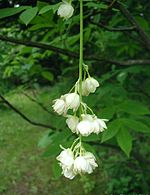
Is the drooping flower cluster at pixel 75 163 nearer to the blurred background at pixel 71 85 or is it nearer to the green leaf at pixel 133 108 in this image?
the blurred background at pixel 71 85

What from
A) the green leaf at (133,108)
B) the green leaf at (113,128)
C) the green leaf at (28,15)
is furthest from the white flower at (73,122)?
the green leaf at (133,108)

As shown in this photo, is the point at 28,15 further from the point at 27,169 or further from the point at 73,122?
the point at 27,169

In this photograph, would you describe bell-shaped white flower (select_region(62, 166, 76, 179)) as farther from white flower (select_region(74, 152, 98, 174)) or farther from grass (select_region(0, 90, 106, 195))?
grass (select_region(0, 90, 106, 195))

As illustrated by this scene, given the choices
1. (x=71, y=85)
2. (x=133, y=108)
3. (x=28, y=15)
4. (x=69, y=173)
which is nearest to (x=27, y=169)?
(x=71, y=85)

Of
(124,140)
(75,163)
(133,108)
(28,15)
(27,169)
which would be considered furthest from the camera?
(27,169)

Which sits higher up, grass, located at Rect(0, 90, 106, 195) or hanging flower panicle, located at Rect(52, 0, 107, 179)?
hanging flower panicle, located at Rect(52, 0, 107, 179)

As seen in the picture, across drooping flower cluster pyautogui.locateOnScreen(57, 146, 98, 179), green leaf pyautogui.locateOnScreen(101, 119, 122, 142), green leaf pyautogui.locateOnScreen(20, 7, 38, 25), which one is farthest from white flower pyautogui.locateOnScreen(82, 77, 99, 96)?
green leaf pyautogui.locateOnScreen(101, 119, 122, 142)
